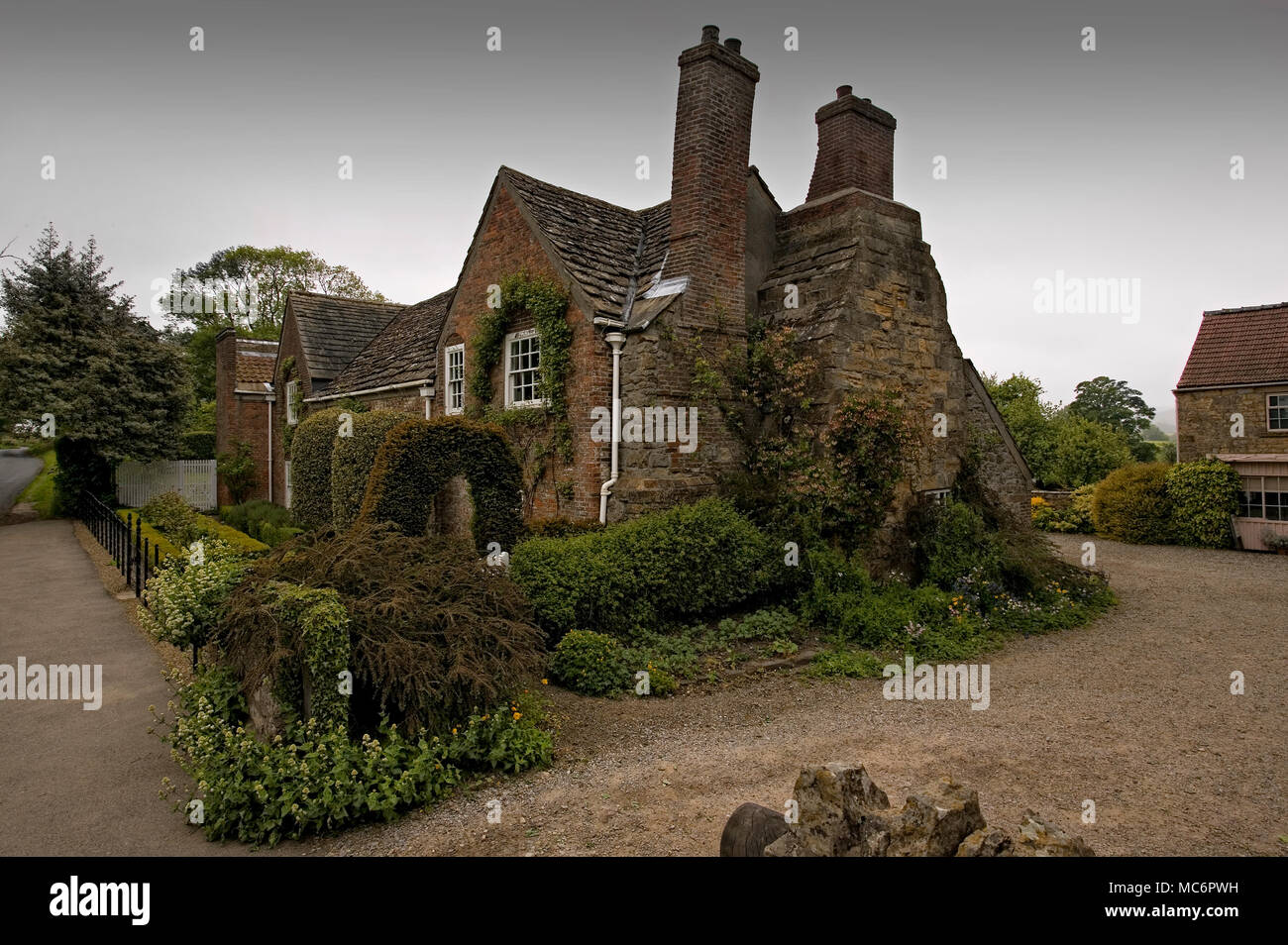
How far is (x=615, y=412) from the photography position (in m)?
12.1

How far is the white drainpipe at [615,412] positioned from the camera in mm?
12039

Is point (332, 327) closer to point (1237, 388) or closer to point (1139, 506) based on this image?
point (1139, 506)

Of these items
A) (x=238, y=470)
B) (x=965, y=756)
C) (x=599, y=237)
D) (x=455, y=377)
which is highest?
(x=599, y=237)

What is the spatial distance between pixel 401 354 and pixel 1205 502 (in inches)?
964

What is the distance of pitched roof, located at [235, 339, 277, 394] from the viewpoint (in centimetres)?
2669

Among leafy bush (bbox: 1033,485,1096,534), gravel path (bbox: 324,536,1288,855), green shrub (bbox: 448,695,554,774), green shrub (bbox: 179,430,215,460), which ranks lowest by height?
gravel path (bbox: 324,536,1288,855)

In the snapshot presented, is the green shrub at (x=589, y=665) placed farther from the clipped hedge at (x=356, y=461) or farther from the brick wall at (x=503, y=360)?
the clipped hedge at (x=356, y=461)

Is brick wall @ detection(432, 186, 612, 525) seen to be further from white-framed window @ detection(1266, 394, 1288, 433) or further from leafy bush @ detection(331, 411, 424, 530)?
white-framed window @ detection(1266, 394, 1288, 433)

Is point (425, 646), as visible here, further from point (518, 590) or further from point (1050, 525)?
point (1050, 525)

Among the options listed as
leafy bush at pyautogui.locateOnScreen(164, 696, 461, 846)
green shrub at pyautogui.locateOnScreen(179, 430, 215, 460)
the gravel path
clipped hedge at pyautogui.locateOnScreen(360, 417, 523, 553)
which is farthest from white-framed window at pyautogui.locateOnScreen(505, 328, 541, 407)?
green shrub at pyautogui.locateOnScreen(179, 430, 215, 460)

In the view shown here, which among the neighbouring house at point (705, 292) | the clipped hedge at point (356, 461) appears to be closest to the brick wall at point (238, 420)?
the neighbouring house at point (705, 292)

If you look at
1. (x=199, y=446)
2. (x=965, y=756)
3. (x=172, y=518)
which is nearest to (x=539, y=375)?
(x=965, y=756)

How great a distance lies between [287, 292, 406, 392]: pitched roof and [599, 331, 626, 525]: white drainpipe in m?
15.4
